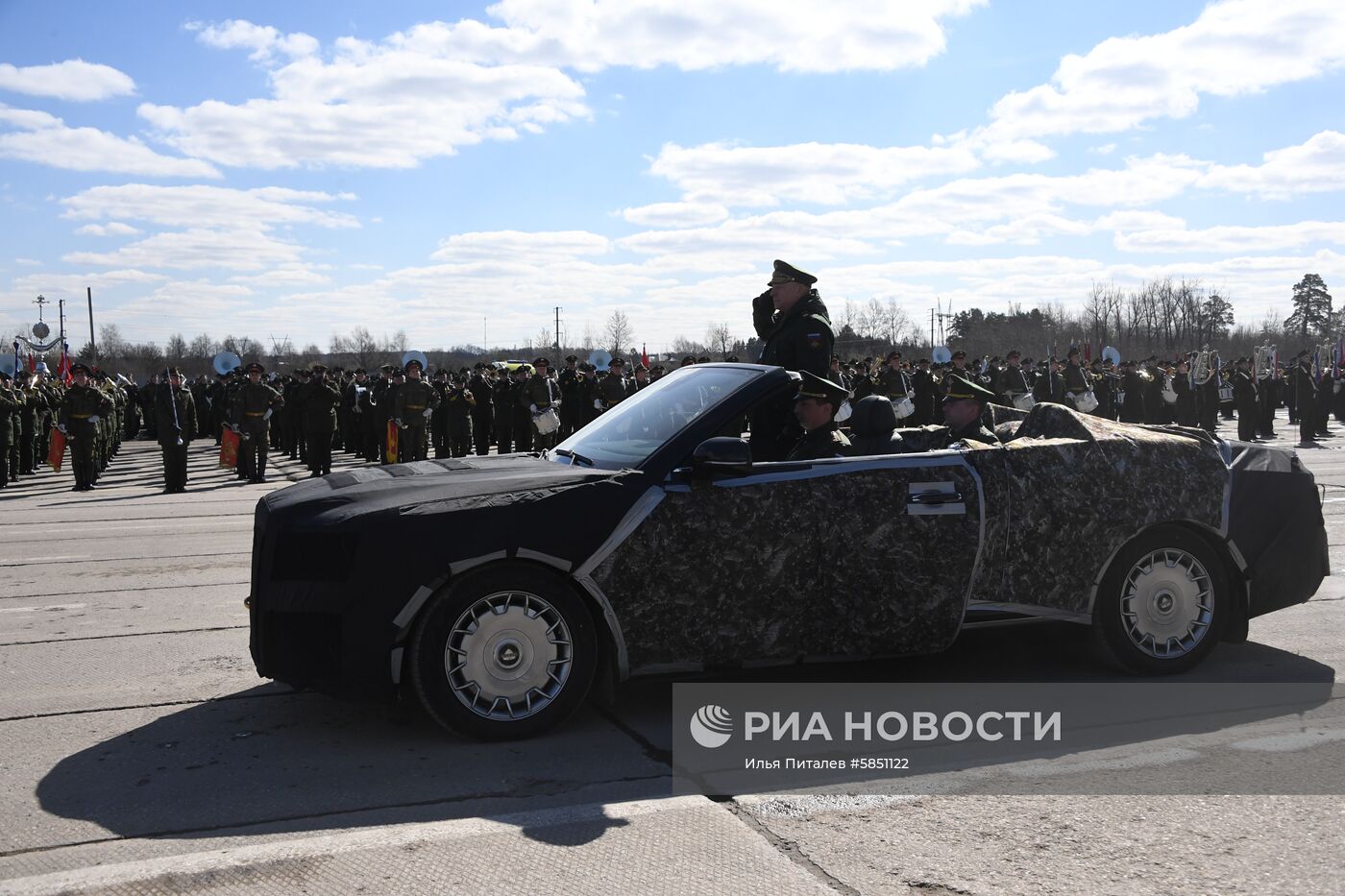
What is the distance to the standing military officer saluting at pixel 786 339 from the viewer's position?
573 cm

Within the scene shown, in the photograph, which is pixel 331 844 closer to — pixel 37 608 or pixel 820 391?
pixel 820 391

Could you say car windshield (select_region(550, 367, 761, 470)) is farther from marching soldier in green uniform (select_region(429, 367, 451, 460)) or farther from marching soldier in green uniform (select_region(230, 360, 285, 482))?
marching soldier in green uniform (select_region(429, 367, 451, 460))

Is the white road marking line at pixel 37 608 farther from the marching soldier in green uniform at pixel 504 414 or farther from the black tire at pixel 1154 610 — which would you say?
the marching soldier in green uniform at pixel 504 414

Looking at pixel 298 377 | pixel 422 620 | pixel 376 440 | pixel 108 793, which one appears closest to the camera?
pixel 108 793

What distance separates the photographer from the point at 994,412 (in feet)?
23.2

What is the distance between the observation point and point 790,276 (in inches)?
268

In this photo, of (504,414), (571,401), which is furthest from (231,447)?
(571,401)

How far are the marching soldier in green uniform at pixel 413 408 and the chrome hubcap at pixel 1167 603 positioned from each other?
53.3 ft

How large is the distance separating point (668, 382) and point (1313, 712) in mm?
3381

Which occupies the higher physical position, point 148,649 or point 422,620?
point 422,620

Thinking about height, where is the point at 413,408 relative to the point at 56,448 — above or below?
above

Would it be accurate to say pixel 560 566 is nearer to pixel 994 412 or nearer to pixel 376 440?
pixel 994 412

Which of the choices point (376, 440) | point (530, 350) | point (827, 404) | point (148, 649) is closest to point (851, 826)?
point (827, 404)

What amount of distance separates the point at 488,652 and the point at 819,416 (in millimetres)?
2038
